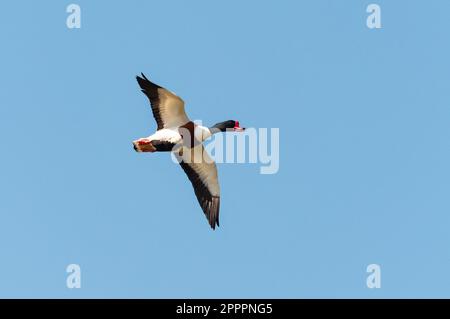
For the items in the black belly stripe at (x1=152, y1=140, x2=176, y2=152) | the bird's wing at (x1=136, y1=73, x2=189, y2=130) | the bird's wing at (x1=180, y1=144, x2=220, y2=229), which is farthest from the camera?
the bird's wing at (x1=180, y1=144, x2=220, y2=229)

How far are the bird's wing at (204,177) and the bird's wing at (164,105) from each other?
2.16 feet

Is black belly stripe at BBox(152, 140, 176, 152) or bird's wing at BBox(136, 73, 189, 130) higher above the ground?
bird's wing at BBox(136, 73, 189, 130)

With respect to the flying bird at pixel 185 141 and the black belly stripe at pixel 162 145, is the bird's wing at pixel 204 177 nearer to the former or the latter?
the flying bird at pixel 185 141

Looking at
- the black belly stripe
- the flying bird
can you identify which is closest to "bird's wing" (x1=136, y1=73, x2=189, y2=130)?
the flying bird

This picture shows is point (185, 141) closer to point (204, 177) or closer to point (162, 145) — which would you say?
point (162, 145)

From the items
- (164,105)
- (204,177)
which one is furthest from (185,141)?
(204,177)

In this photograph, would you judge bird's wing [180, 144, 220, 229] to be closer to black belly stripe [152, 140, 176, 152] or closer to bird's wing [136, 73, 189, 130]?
black belly stripe [152, 140, 176, 152]

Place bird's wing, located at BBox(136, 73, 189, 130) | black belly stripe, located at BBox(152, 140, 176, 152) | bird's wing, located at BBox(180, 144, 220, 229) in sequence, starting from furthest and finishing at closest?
bird's wing, located at BBox(180, 144, 220, 229), bird's wing, located at BBox(136, 73, 189, 130), black belly stripe, located at BBox(152, 140, 176, 152)

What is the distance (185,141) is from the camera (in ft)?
62.9

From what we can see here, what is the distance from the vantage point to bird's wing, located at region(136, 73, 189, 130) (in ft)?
61.9
